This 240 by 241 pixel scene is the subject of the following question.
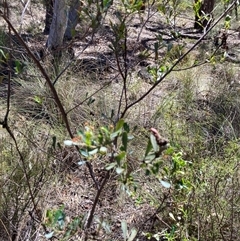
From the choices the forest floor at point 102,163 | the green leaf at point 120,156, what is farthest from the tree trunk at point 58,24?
the green leaf at point 120,156

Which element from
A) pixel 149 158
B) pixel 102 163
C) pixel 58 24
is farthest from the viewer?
pixel 58 24

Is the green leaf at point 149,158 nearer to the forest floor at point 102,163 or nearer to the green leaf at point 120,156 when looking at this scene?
the green leaf at point 120,156

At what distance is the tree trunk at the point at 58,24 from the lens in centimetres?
525

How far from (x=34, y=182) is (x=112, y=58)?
3.37 meters

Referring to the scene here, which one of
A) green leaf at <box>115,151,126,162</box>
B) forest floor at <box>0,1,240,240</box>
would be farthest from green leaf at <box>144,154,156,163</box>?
forest floor at <box>0,1,240,240</box>

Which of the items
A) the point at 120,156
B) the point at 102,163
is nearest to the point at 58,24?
the point at 102,163

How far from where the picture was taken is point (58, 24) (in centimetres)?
538

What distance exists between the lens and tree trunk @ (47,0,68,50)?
17.2 ft

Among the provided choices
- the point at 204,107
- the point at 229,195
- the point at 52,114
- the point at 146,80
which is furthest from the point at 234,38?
the point at 229,195

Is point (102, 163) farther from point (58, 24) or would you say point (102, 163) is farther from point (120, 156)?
point (58, 24)

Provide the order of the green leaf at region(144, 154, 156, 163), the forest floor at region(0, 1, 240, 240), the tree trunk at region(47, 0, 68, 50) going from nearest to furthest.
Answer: the green leaf at region(144, 154, 156, 163) → the forest floor at region(0, 1, 240, 240) → the tree trunk at region(47, 0, 68, 50)

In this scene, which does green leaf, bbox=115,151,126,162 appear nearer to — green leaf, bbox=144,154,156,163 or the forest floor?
green leaf, bbox=144,154,156,163

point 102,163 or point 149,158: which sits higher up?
point 149,158

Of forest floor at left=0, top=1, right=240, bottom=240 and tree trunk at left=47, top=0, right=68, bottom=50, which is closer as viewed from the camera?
forest floor at left=0, top=1, right=240, bottom=240
